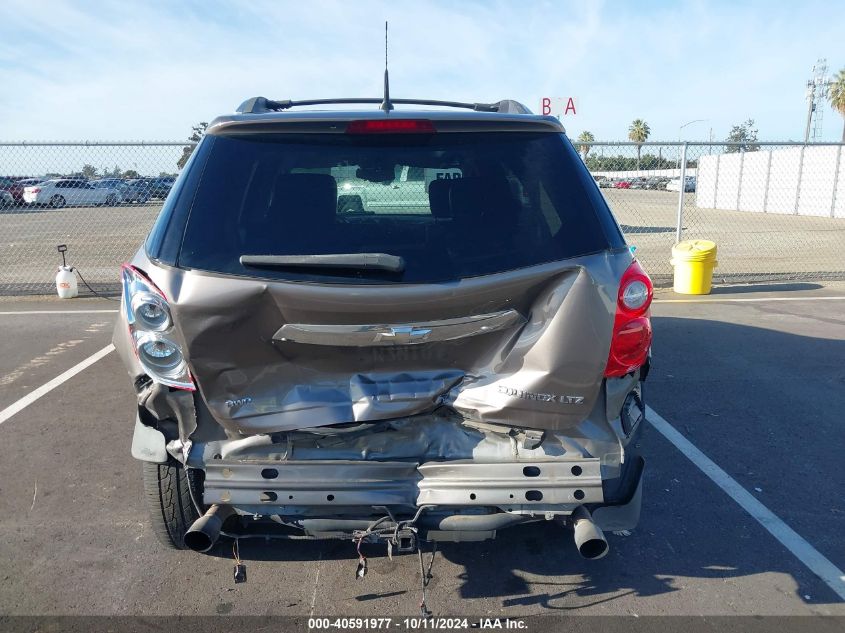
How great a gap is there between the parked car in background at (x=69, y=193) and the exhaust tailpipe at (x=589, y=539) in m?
13.5

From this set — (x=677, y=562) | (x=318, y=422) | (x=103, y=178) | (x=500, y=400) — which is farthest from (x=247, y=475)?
(x=103, y=178)

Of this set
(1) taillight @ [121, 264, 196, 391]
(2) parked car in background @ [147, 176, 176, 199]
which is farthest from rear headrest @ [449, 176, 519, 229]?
(2) parked car in background @ [147, 176, 176, 199]

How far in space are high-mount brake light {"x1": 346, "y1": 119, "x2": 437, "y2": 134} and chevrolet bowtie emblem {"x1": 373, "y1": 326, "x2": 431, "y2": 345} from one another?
792mm

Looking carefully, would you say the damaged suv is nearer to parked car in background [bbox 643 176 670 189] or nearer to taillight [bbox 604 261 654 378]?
taillight [bbox 604 261 654 378]

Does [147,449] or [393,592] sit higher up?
[147,449]

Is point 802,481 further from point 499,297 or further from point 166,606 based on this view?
point 166,606

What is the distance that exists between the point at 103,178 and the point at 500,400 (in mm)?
10404

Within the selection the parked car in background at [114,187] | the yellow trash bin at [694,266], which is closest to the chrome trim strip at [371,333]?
the yellow trash bin at [694,266]

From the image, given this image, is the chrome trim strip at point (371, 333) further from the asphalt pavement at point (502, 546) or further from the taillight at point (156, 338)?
the asphalt pavement at point (502, 546)

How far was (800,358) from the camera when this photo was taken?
631 cm

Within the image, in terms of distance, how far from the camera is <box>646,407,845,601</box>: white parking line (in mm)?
3049

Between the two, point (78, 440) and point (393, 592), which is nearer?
point (393, 592)

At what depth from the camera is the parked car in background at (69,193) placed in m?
14.0

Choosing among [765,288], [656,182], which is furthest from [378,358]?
[656,182]
